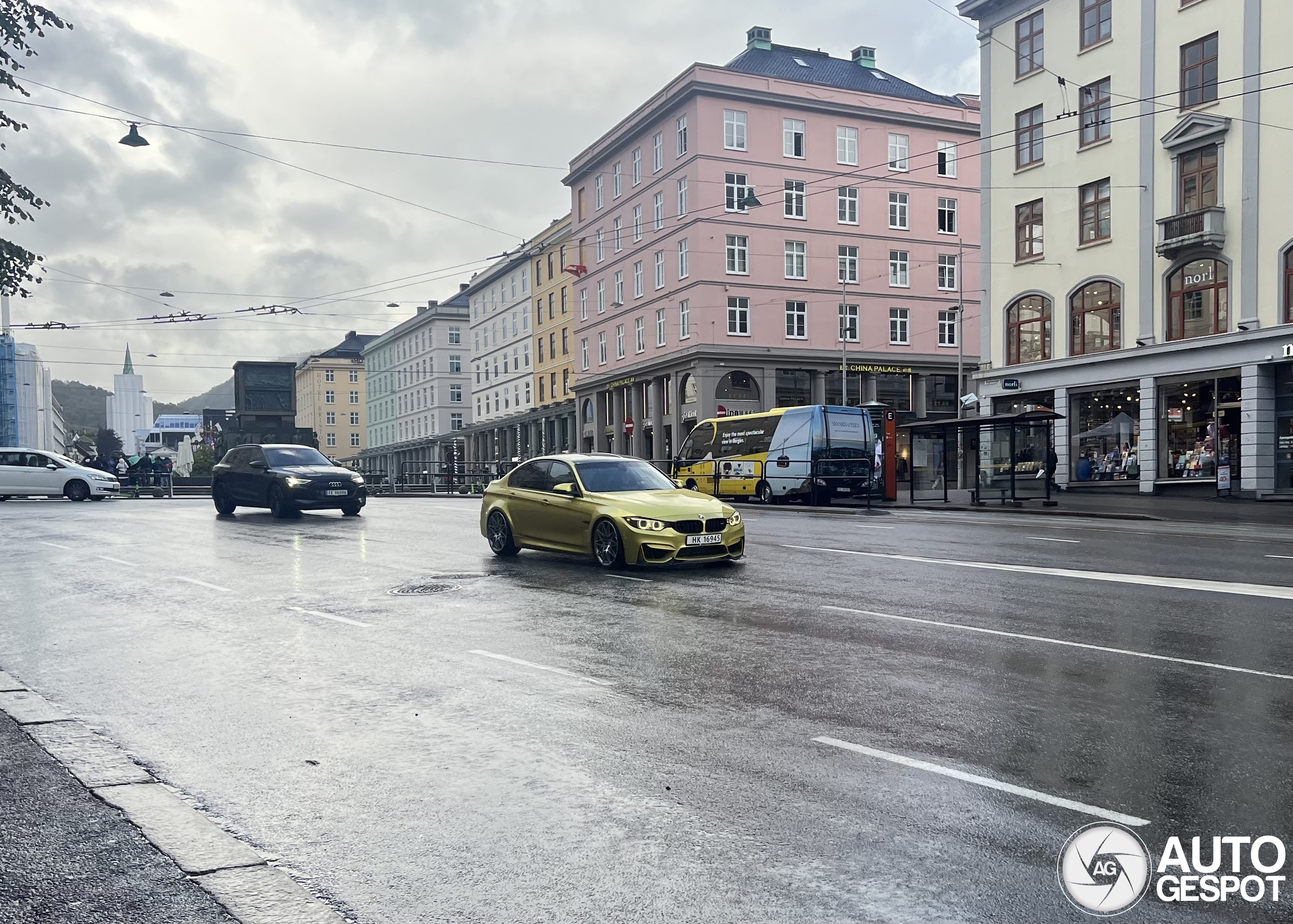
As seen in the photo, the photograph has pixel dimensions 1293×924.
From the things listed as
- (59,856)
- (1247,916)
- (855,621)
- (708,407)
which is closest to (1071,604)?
(855,621)

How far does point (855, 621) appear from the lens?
9047 millimetres

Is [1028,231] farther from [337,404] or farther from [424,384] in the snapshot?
Result: [337,404]

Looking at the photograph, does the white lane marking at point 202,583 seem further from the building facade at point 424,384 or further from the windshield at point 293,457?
the building facade at point 424,384

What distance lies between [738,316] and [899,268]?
993cm

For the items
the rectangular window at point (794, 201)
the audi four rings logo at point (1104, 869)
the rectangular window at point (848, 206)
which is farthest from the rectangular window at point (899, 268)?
the audi four rings logo at point (1104, 869)

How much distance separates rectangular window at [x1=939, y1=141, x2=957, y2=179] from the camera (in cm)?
5691

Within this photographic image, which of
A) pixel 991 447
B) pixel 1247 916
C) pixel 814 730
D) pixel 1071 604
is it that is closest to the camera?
pixel 1247 916

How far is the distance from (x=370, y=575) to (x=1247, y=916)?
10.7 metres

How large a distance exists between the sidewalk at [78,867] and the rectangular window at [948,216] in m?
57.4

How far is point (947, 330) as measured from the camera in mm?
57469

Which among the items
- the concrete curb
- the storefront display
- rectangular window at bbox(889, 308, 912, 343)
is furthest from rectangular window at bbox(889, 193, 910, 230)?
the concrete curb

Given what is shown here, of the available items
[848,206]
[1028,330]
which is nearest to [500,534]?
[1028,330]

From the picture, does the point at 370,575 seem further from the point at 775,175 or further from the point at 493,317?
the point at 493,317

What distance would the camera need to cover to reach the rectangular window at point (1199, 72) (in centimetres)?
3042
